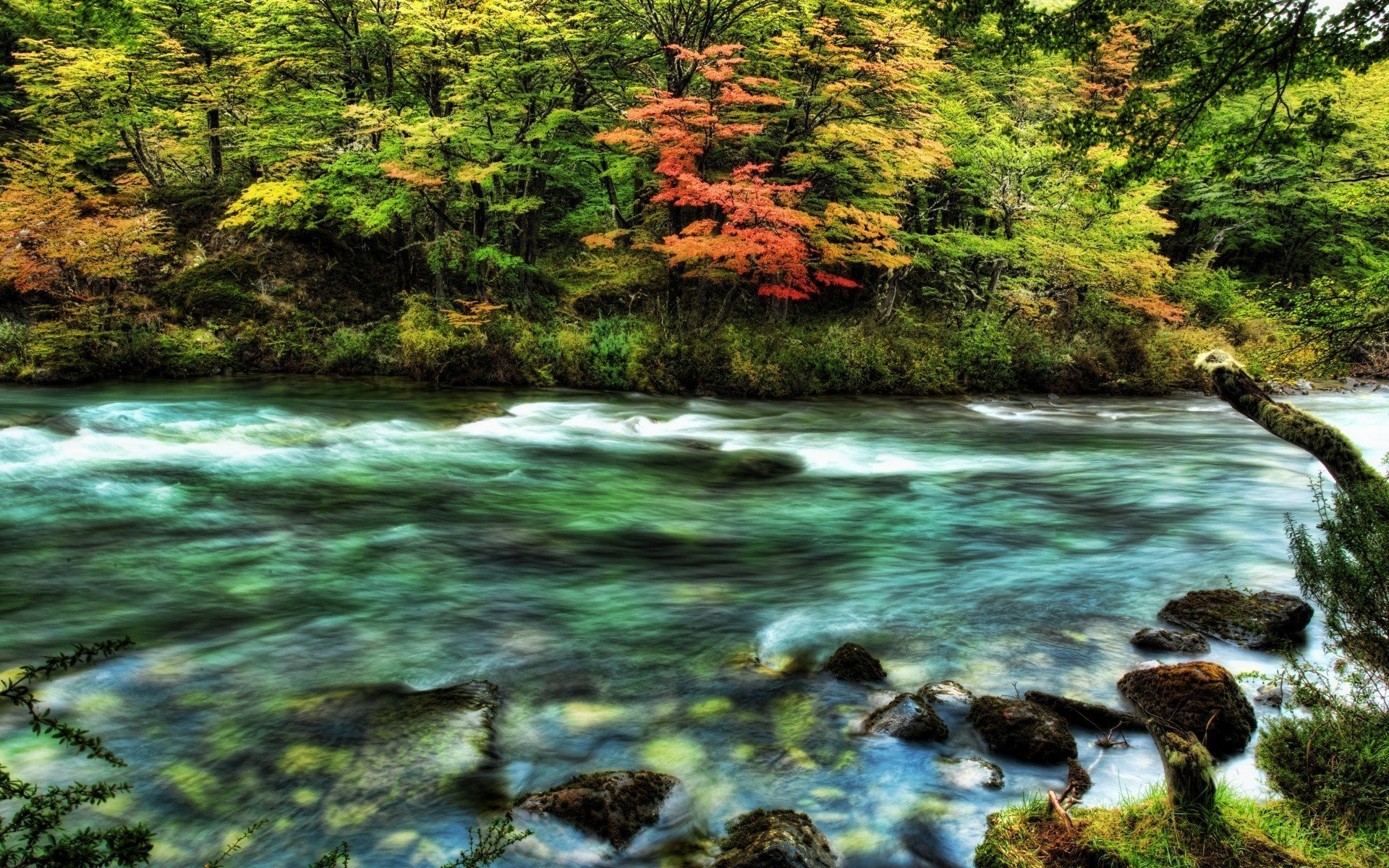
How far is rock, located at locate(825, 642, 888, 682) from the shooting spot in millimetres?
4922

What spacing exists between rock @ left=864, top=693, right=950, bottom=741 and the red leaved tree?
1113 centimetres

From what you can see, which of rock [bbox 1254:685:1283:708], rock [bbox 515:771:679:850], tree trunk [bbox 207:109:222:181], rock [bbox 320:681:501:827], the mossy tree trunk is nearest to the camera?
rock [bbox 515:771:679:850]

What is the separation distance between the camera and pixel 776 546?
7906 mm

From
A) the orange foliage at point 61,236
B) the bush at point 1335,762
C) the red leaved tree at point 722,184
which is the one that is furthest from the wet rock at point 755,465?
the orange foliage at point 61,236

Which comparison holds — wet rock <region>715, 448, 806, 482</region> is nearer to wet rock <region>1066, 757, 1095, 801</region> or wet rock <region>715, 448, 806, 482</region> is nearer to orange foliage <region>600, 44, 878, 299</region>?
orange foliage <region>600, 44, 878, 299</region>

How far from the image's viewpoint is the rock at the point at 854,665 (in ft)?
16.1

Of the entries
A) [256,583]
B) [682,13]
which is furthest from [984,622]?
[682,13]

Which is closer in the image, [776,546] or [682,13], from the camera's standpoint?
[776,546]

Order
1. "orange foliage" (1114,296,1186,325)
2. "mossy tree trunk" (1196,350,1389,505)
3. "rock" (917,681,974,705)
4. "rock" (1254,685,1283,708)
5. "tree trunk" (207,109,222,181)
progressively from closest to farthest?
"rock" (1254,685,1283,708)
"rock" (917,681,974,705)
"mossy tree trunk" (1196,350,1389,505)
"tree trunk" (207,109,222,181)
"orange foliage" (1114,296,1186,325)

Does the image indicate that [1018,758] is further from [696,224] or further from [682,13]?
[682,13]

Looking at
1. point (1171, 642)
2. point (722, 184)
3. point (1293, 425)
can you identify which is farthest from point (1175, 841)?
point (722, 184)

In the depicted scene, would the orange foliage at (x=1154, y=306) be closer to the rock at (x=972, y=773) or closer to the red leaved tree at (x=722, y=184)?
the red leaved tree at (x=722, y=184)

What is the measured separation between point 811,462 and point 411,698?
25.8 ft

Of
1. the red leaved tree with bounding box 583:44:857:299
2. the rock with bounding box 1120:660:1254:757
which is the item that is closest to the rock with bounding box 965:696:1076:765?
the rock with bounding box 1120:660:1254:757
